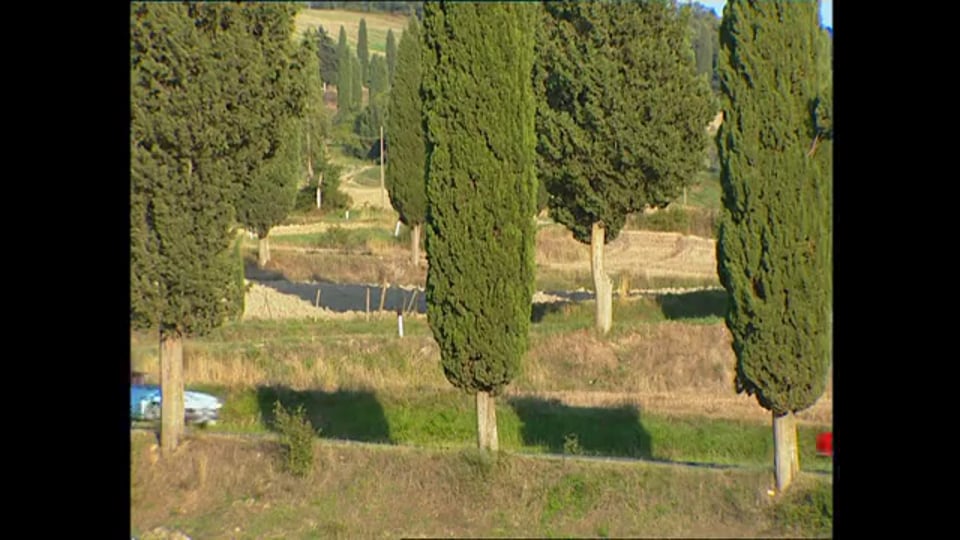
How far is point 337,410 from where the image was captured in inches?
460

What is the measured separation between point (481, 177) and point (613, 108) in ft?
31.7

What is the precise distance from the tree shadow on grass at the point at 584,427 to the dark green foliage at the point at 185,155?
13.5 ft

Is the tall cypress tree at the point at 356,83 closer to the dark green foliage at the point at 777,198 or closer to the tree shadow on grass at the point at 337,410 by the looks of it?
the tree shadow on grass at the point at 337,410

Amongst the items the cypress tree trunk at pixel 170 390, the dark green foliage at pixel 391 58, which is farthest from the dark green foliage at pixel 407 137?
the cypress tree trunk at pixel 170 390

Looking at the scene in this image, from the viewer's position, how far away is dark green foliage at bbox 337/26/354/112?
75.8 feet

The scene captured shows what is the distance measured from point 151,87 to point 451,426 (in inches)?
213

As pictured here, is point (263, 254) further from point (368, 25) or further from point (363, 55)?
point (368, 25)

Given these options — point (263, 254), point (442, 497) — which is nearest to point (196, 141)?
point (442, 497)

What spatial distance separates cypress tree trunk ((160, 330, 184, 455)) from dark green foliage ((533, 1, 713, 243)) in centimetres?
1069

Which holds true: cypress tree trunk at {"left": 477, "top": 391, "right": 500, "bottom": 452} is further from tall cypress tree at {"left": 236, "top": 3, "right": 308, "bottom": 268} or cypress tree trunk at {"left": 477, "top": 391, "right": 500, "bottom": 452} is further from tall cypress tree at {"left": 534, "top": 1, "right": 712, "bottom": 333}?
tall cypress tree at {"left": 534, "top": 1, "right": 712, "bottom": 333}

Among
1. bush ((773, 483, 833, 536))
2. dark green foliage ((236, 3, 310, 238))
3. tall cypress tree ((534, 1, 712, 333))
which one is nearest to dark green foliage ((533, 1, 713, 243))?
tall cypress tree ((534, 1, 712, 333))
